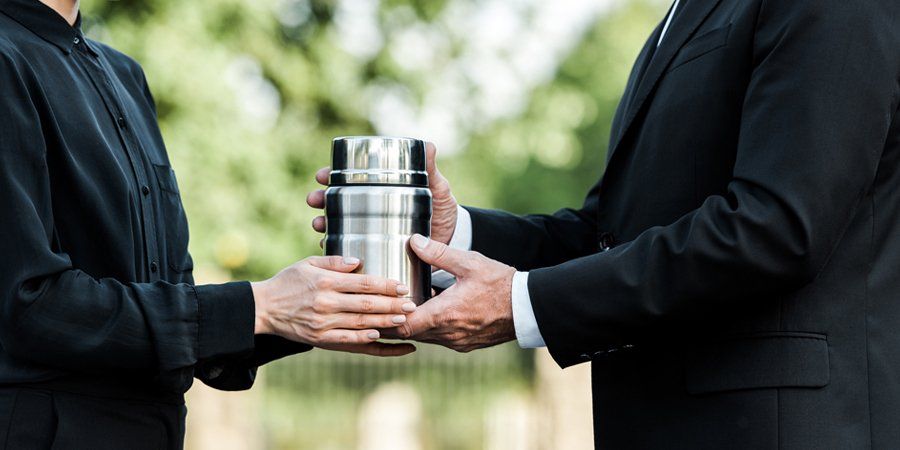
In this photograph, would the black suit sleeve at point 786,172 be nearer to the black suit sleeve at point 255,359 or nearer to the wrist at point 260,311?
the wrist at point 260,311

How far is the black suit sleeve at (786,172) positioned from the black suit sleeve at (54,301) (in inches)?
45.2

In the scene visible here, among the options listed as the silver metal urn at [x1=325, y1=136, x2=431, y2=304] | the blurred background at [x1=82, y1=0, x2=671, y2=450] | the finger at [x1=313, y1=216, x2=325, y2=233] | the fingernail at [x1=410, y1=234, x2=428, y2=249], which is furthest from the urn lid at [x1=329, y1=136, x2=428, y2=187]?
the blurred background at [x1=82, y1=0, x2=671, y2=450]

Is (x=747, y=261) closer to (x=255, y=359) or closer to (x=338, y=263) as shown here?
(x=338, y=263)

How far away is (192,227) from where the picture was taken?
1241 cm

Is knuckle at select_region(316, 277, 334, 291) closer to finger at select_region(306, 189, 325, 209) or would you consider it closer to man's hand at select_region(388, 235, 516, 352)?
man's hand at select_region(388, 235, 516, 352)

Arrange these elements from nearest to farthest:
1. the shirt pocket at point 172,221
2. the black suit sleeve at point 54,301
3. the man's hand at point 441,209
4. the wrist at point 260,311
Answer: the black suit sleeve at point 54,301, the wrist at point 260,311, the shirt pocket at point 172,221, the man's hand at point 441,209

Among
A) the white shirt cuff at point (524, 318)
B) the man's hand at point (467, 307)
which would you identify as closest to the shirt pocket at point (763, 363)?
the white shirt cuff at point (524, 318)

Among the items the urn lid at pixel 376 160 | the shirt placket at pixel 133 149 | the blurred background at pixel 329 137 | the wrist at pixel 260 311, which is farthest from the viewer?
the blurred background at pixel 329 137

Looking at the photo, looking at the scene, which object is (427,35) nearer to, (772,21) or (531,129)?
(531,129)

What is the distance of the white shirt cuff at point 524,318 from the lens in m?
3.20

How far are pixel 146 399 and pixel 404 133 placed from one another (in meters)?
11.1

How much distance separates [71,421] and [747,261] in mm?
1733

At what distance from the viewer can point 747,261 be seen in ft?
9.43

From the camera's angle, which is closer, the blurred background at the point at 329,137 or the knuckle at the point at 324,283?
the knuckle at the point at 324,283
